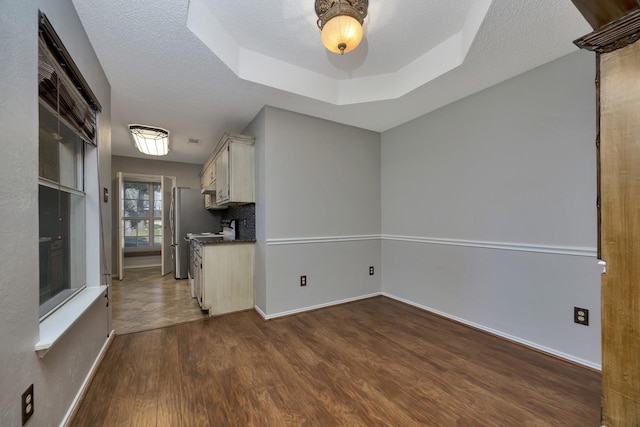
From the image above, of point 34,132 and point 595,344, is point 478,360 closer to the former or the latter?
point 595,344

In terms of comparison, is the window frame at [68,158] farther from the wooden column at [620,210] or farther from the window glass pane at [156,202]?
the window glass pane at [156,202]

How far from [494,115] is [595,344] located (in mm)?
2036

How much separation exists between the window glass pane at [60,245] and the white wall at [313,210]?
5.10ft

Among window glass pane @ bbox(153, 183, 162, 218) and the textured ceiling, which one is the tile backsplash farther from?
window glass pane @ bbox(153, 183, 162, 218)

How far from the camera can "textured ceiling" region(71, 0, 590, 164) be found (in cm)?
171

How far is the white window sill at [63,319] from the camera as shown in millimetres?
1130

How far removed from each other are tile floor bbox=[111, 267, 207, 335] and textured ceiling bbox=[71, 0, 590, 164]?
241 cm

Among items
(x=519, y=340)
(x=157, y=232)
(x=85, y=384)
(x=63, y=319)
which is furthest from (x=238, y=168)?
(x=157, y=232)

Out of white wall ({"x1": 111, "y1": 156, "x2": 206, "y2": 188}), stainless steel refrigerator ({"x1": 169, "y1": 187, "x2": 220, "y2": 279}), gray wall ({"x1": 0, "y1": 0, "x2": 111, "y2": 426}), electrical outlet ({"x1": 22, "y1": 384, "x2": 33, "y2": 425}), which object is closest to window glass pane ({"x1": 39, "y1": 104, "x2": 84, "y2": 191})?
gray wall ({"x1": 0, "y1": 0, "x2": 111, "y2": 426})

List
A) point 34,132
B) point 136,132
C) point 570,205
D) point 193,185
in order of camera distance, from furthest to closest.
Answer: point 193,185 < point 136,132 < point 570,205 < point 34,132

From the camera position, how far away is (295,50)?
2.35m

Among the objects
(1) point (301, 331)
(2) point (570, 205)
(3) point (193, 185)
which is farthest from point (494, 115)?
(3) point (193, 185)

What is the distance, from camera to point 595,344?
1.88 meters

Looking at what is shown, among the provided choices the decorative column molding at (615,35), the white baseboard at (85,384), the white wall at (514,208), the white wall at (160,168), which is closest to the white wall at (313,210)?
the white wall at (514,208)
